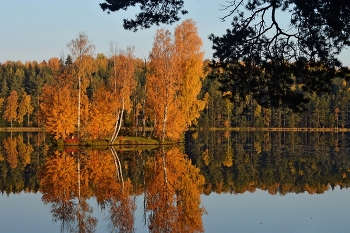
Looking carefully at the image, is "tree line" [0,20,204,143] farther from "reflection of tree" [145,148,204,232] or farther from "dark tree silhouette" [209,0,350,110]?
"dark tree silhouette" [209,0,350,110]

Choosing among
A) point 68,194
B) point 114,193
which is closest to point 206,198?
point 114,193

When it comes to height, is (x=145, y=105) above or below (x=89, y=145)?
above

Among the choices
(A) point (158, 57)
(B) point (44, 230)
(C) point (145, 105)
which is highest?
(A) point (158, 57)

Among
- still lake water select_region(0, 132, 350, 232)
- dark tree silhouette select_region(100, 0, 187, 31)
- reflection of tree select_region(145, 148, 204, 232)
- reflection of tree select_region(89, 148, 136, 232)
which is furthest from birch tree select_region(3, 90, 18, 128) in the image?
dark tree silhouette select_region(100, 0, 187, 31)

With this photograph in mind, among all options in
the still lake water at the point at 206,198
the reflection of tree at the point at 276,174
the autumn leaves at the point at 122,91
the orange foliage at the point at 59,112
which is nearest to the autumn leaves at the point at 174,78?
the autumn leaves at the point at 122,91

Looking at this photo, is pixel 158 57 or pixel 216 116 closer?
pixel 158 57

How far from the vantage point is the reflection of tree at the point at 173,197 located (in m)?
11.4

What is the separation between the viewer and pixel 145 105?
42.9 m

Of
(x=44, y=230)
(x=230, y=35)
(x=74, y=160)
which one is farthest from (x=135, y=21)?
(x=74, y=160)

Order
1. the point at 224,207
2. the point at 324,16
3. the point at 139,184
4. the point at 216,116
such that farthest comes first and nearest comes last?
the point at 216,116 → the point at 139,184 → the point at 224,207 → the point at 324,16

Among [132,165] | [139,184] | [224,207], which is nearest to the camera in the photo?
[224,207]

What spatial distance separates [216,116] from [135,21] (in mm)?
75064

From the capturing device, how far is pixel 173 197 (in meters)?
14.7

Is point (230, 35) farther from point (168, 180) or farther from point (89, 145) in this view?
point (89, 145)
